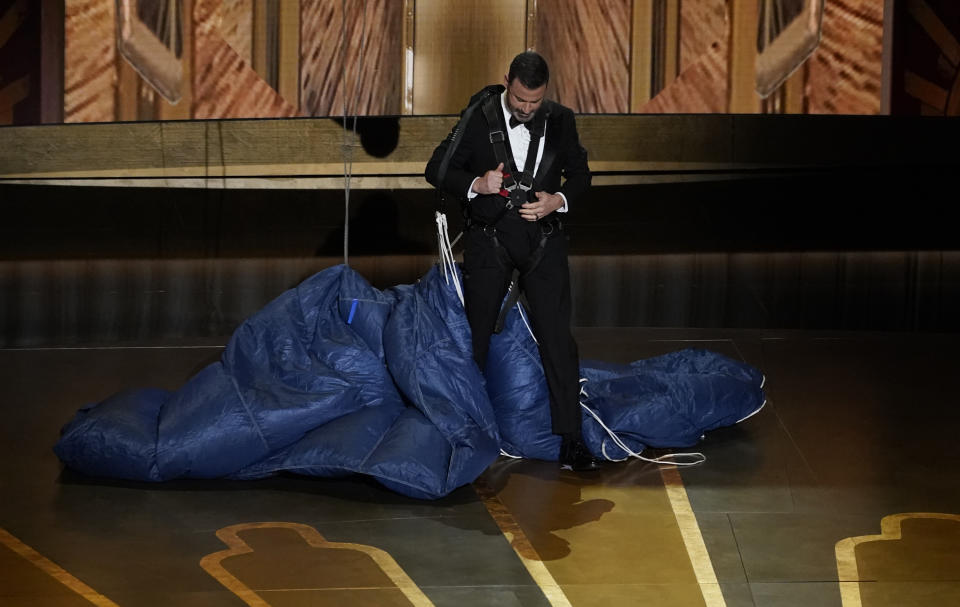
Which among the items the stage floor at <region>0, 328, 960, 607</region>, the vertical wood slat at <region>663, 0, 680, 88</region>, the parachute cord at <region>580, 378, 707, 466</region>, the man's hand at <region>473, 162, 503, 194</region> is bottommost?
the stage floor at <region>0, 328, 960, 607</region>

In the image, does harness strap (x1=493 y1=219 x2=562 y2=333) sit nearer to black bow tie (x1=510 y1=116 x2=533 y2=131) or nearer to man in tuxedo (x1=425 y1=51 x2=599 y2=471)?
man in tuxedo (x1=425 y1=51 x2=599 y2=471)

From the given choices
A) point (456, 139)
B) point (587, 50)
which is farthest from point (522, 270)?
point (587, 50)

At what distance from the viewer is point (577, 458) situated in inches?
164

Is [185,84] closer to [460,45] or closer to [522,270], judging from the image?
[460,45]

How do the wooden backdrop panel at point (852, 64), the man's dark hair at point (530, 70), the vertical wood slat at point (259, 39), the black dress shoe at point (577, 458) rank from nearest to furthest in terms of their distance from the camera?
the man's dark hair at point (530, 70) → the black dress shoe at point (577, 458) → the wooden backdrop panel at point (852, 64) → the vertical wood slat at point (259, 39)

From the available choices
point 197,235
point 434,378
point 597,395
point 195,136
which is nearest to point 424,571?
point 434,378

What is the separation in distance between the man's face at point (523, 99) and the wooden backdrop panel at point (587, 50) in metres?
6.84

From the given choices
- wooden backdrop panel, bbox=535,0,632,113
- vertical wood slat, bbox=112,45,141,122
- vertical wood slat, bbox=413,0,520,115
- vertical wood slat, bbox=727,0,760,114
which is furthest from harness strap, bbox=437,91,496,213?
vertical wood slat, bbox=112,45,141,122

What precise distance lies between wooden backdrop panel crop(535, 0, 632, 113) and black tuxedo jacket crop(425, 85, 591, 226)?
6.67 metres

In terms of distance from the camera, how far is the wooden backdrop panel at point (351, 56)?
10773mm

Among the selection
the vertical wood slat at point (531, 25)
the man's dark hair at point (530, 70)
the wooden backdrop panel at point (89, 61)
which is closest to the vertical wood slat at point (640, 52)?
the vertical wood slat at point (531, 25)

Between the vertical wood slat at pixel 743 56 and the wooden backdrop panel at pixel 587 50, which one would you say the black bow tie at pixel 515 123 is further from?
the vertical wood slat at pixel 743 56

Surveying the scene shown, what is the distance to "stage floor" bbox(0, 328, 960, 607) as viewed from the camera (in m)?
3.11

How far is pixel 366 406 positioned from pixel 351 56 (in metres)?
7.34
